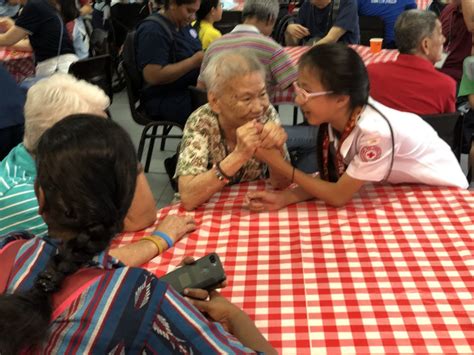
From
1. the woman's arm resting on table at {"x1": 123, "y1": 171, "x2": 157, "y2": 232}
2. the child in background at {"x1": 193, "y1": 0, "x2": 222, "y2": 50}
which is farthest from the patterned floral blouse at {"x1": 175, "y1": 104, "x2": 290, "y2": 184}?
the child in background at {"x1": 193, "y1": 0, "x2": 222, "y2": 50}

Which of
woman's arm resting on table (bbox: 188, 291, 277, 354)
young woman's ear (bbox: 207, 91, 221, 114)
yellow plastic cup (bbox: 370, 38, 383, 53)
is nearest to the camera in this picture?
woman's arm resting on table (bbox: 188, 291, 277, 354)

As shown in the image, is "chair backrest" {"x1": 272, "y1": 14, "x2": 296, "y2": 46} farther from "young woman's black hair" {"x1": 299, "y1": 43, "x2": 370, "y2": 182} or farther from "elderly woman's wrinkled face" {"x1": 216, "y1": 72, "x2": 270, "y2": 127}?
"young woman's black hair" {"x1": 299, "y1": 43, "x2": 370, "y2": 182}

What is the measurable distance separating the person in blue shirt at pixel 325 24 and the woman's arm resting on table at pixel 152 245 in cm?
288

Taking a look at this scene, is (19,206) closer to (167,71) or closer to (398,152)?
(398,152)

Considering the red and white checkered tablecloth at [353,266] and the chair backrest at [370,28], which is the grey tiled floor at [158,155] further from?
the red and white checkered tablecloth at [353,266]

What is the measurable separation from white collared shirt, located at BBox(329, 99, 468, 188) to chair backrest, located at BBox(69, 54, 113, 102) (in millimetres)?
1996

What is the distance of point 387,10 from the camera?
4.80 meters

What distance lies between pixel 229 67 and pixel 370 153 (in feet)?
2.02

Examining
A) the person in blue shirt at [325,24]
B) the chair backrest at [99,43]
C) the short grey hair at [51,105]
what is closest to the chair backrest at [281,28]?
the person in blue shirt at [325,24]

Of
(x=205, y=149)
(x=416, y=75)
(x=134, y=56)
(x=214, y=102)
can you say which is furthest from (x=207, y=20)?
(x=205, y=149)

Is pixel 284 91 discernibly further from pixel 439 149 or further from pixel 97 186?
pixel 97 186

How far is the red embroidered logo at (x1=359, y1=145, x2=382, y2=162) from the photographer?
1.83m

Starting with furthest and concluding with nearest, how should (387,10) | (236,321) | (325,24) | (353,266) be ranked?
(387,10), (325,24), (353,266), (236,321)

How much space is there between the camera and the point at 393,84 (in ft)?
8.70
